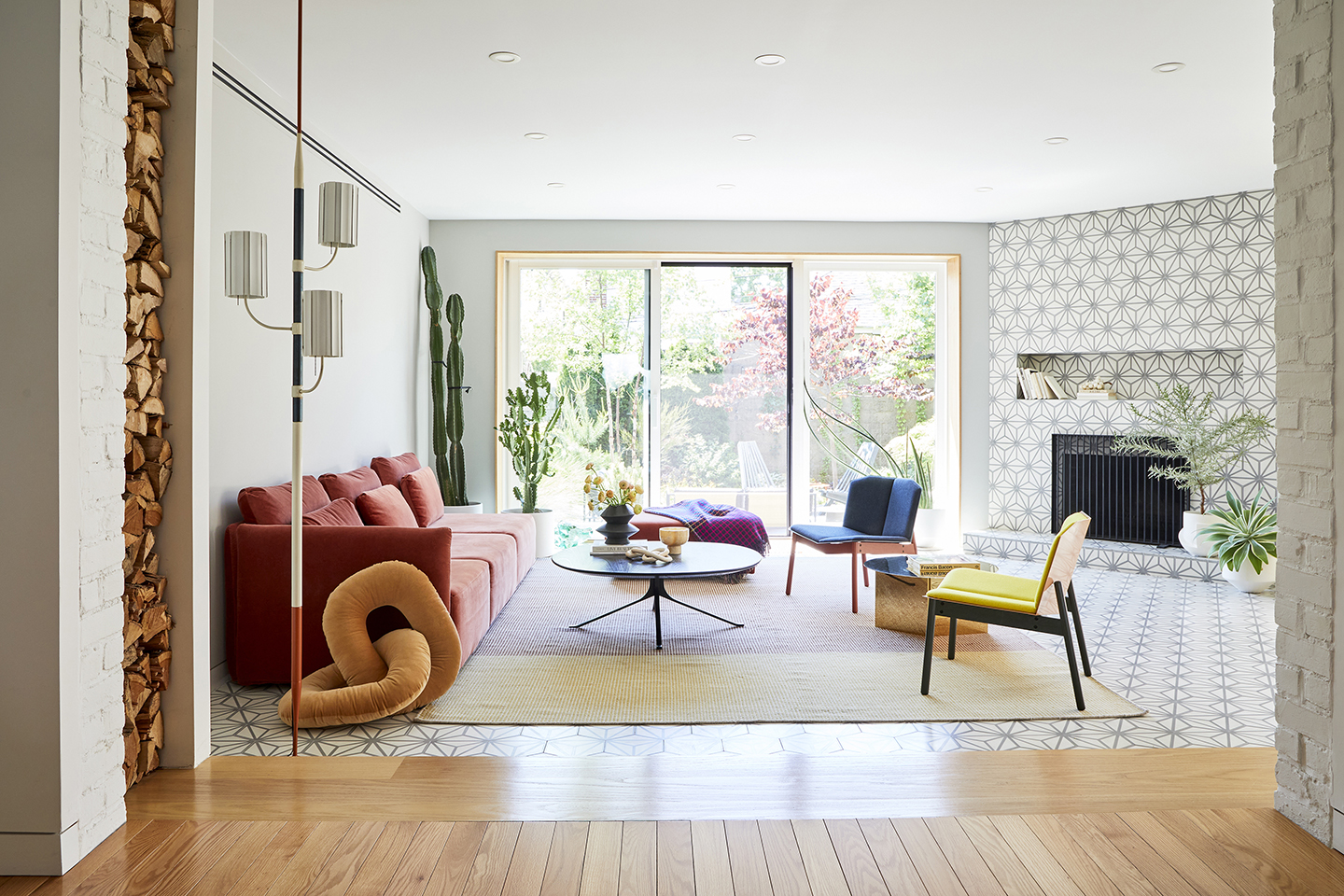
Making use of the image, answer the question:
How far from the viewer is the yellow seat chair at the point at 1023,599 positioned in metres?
3.30

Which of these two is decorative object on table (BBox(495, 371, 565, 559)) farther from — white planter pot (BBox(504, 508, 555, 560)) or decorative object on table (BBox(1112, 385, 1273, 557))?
decorative object on table (BBox(1112, 385, 1273, 557))

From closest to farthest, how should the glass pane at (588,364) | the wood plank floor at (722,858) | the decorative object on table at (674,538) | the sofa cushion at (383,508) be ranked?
the wood plank floor at (722,858) → the sofa cushion at (383,508) → the decorative object on table at (674,538) → the glass pane at (588,364)

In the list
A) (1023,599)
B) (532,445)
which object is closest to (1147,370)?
(1023,599)

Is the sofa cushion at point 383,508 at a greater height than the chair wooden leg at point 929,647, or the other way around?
the sofa cushion at point 383,508

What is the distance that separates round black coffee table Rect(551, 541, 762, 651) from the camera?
4.05 meters

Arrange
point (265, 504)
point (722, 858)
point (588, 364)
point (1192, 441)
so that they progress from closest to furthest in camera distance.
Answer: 1. point (722, 858)
2. point (265, 504)
3. point (1192, 441)
4. point (588, 364)

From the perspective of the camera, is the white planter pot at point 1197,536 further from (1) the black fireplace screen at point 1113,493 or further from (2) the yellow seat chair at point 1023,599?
→ (2) the yellow seat chair at point 1023,599

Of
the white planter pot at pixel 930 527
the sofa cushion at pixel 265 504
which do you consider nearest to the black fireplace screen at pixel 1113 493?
the white planter pot at pixel 930 527

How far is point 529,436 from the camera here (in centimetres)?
685

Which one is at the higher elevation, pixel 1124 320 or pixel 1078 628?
pixel 1124 320

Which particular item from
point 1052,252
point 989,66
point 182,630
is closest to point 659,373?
point 1052,252

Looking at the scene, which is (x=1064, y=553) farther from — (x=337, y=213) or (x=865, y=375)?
(x=865, y=375)

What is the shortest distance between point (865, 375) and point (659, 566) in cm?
367

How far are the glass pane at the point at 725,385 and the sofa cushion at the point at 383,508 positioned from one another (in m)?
2.93
